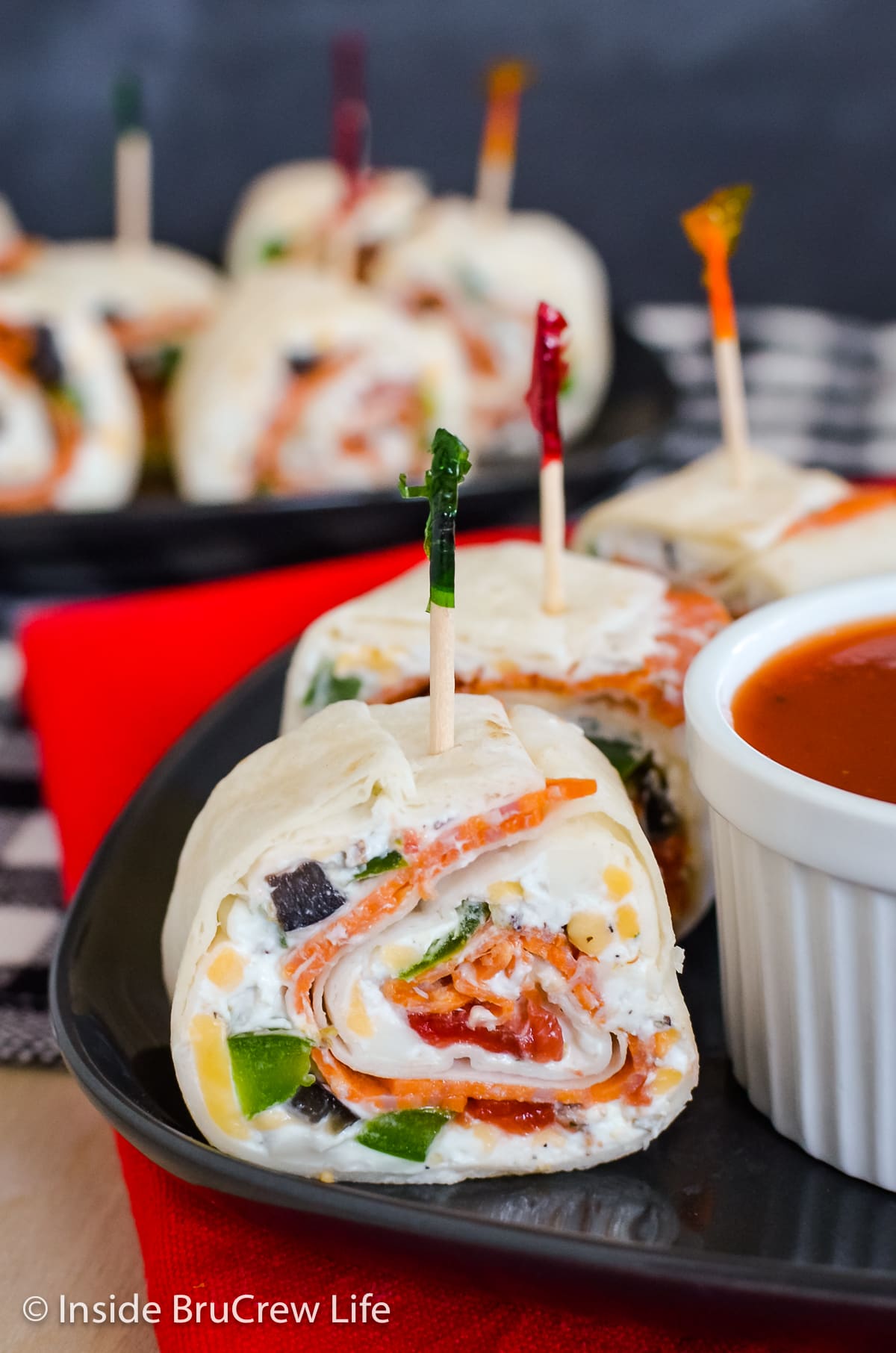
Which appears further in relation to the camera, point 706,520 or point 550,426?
point 706,520

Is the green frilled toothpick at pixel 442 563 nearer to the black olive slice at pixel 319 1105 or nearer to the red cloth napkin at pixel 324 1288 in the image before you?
the black olive slice at pixel 319 1105

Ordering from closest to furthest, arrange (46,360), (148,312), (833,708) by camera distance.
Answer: (833,708)
(46,360)
(148,312)

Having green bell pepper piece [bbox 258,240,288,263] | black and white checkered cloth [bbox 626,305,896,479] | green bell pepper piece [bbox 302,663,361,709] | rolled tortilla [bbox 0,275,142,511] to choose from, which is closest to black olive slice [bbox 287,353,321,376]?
rolled tortilla [bbox 0,275,142,511]

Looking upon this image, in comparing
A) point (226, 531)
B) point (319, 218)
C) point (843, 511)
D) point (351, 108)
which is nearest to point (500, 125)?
point (351, 108)

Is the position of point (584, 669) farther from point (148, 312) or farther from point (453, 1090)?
point (148, 312)

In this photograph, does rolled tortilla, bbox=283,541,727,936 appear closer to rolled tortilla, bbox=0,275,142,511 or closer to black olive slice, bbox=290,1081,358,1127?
black olive slice, bbox=290,1081,358,1127

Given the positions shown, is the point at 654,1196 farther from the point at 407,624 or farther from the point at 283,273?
the point at 283,273

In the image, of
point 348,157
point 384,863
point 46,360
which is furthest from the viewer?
point 348,157
